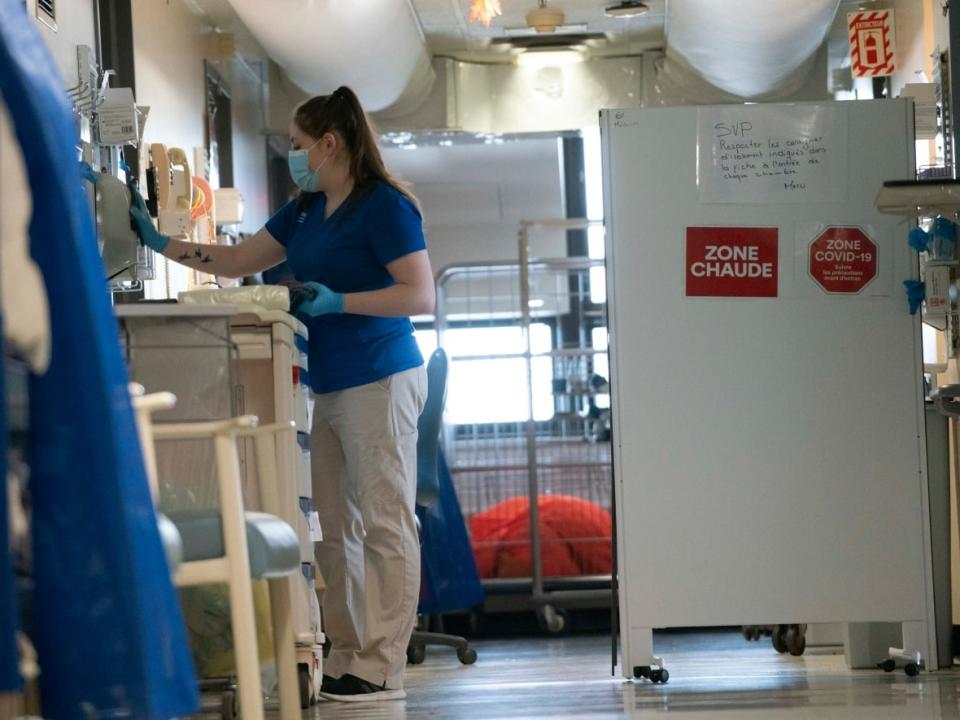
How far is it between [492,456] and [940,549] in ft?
12.9

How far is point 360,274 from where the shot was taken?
3822 mm

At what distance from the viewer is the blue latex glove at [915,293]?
401cm

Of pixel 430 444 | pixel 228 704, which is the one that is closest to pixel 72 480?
pixel 228 704

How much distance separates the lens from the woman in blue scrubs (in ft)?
12.3

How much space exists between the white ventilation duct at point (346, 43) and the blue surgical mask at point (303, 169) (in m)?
2.18

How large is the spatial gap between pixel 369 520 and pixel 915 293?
1.60 meters

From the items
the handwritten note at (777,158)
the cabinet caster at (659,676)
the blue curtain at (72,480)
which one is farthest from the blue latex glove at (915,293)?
the blue curtain at (72,480)

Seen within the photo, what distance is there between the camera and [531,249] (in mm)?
12203

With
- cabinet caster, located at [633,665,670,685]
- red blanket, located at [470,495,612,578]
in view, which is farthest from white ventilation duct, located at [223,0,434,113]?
cabinet caster, located at [633,665,670,685]

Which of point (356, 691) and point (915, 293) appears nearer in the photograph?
point (356, 691)

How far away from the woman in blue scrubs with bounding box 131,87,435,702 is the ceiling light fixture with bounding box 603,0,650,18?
3471mm

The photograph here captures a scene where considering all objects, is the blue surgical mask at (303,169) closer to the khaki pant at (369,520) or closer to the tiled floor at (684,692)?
the khaki pant at (369,520)

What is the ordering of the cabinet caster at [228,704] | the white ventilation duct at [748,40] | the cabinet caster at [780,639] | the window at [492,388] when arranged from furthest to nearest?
the window at [492,388]
the white ventilation duct at [748,40]
the cabinet caster at [780,639]
the cabinet caster at [228,704]

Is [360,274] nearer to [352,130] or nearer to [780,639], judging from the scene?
[352,130]
